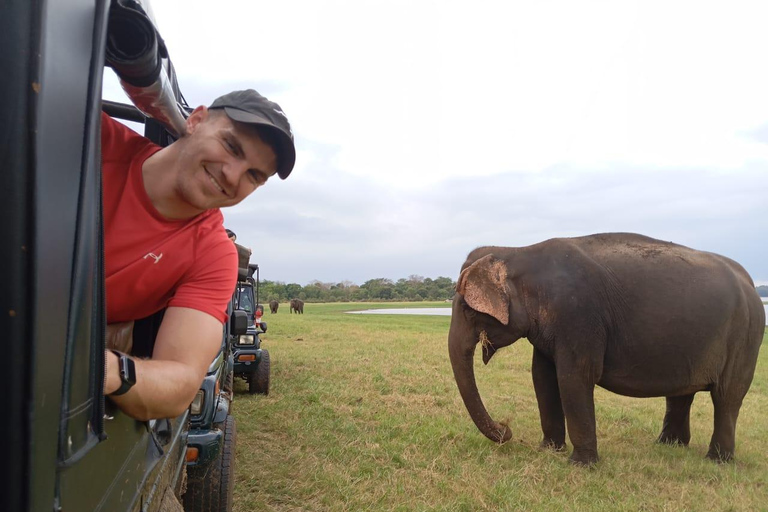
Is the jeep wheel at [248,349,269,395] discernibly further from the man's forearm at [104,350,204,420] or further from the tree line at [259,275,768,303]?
the tree line at [259,275,768,303]

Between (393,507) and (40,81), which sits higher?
(40,81)

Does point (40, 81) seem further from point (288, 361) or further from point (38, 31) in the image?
point (288, 361)

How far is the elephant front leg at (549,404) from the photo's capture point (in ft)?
20.4

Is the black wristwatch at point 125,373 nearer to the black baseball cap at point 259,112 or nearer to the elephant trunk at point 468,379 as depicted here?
the black baseball cap at point 259,112

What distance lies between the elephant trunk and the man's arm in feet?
14.8

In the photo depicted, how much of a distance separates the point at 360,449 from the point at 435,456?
0.75 metres

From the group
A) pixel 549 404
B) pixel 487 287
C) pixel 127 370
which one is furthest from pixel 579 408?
pixel 127 370

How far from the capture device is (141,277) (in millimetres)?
1653

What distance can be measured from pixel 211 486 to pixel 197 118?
2774 mm

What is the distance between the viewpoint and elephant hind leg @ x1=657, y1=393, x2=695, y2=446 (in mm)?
6613

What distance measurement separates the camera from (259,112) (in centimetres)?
169

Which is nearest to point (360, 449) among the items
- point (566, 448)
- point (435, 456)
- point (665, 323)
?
point (435, 456)

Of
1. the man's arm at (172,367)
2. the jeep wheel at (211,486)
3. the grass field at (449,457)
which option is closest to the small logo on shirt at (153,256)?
the man's arm at (172,367)

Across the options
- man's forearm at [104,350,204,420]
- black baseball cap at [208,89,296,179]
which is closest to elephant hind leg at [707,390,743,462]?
black baseball cap at [208,89,296,179]
